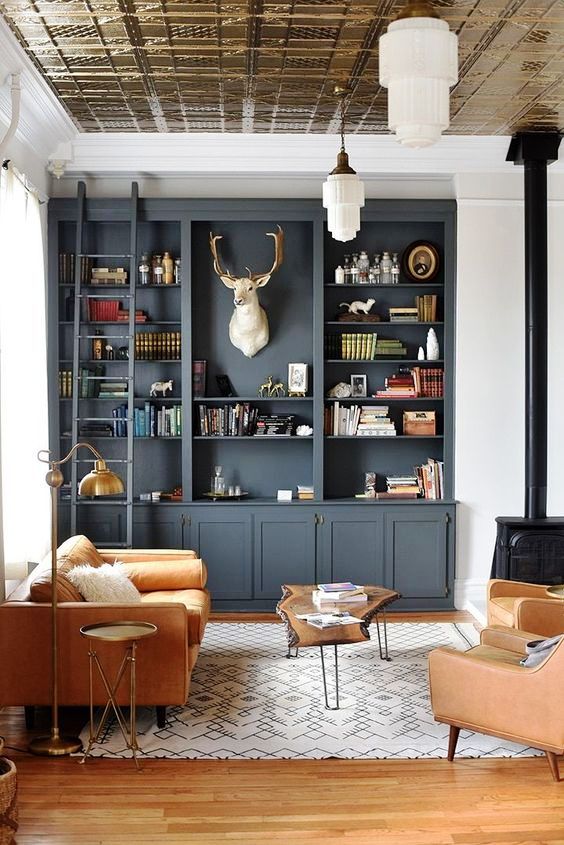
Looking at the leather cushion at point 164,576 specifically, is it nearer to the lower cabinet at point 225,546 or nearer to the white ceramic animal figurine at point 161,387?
the lower cabinet at point 225,546

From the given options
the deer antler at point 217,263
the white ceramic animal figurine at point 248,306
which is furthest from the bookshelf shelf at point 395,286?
the deer antler at point 217,263

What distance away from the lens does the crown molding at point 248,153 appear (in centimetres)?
758

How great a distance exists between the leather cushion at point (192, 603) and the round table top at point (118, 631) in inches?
22.3

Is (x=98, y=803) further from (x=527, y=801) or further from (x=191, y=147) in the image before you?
(x=191, y=147)

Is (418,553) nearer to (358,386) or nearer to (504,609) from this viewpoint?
(358,386)

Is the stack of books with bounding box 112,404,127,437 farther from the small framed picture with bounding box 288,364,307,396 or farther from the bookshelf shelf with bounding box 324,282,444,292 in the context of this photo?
the bookshelf shelf with bounding box 324,282,444,292

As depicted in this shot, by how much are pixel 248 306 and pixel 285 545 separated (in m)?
1.85

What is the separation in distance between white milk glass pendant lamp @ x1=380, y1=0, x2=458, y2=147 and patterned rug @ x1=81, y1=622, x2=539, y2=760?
3.07 metres

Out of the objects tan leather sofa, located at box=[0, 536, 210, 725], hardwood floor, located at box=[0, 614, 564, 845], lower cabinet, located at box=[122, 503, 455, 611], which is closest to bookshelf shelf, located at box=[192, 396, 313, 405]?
lower cabinet, located at box=[122, 503, 455, 611]

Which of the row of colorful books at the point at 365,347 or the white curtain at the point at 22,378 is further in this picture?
the row of colorful books at the point at 365,347

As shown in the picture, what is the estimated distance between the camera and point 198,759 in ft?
16.2

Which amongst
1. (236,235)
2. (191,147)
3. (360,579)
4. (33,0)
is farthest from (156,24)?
(360,579)

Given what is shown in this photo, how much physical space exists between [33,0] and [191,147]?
9.04 ft

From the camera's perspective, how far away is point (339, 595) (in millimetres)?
6258
